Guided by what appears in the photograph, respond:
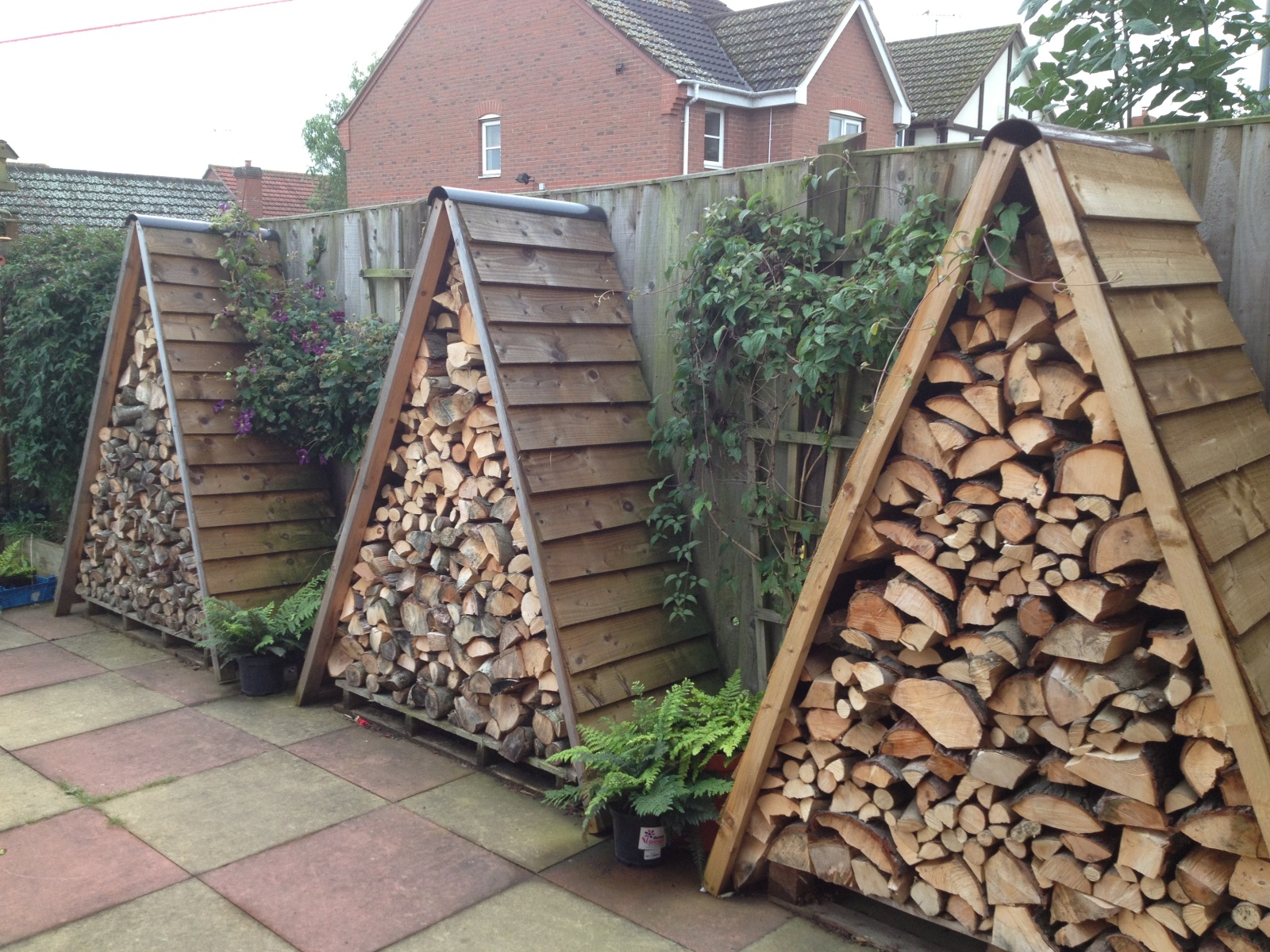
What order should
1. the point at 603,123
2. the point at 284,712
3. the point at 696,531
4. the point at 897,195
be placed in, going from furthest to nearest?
the point at 603,123 < the point at 284,712 < the point at 696,531 < the point at 897,195

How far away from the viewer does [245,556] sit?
5777 millimetres

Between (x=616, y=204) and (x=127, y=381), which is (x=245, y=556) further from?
(x=616, y=204)

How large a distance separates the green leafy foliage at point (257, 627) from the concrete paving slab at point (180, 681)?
171mm

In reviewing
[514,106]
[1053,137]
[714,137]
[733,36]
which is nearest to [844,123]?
[733,36]

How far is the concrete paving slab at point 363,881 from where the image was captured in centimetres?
326

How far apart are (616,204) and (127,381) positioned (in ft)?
11.2

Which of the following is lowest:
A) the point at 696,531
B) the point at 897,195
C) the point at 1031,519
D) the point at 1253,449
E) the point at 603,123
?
the point at 696,531

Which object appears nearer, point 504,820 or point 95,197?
point 504,820

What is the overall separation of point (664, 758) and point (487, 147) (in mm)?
18897

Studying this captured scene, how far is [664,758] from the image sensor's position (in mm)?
3578

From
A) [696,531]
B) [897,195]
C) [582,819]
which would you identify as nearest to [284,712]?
[582,819]

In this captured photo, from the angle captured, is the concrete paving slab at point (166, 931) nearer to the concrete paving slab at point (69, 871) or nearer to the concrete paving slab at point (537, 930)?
the concrete paving slab at point (69, 871)

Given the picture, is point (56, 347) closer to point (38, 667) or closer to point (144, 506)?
point (144, 506)

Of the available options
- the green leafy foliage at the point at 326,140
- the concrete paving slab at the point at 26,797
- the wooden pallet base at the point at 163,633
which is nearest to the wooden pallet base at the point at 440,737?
the wooden pallet base at the point at 163,633
